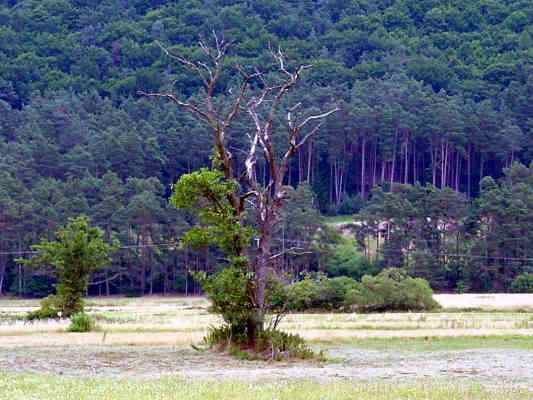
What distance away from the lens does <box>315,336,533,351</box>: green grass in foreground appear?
35469 millimetres

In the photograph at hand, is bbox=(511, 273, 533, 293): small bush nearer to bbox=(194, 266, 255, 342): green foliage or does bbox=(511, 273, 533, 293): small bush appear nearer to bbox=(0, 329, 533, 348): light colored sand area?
bbox=(0, 329, 533, 348): light colored sand area

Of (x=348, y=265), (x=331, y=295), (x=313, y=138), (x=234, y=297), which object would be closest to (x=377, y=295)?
(x=331, y=295)

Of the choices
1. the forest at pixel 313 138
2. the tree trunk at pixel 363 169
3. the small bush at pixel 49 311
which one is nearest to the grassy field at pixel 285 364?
the small bush at pixel 49 311

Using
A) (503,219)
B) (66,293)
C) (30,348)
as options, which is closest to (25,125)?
(503,219)

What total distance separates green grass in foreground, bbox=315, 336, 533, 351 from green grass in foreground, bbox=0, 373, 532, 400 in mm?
12256

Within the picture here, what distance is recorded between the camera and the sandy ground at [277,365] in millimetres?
25594

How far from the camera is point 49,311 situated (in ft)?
165

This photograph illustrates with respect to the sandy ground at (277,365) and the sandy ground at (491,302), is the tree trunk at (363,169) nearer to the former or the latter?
the sandy ground at (491,302)

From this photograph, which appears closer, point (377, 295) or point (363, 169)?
point (377, 295)

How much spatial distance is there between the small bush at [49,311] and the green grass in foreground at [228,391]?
27.0m

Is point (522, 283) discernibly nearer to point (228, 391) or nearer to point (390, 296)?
point (390, 296)

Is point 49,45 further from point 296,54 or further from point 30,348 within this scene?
point 30,348

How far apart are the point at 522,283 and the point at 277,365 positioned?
66267 millimetres

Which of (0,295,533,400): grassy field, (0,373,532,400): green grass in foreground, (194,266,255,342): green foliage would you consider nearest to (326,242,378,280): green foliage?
(0,295,533,400): grassy field
